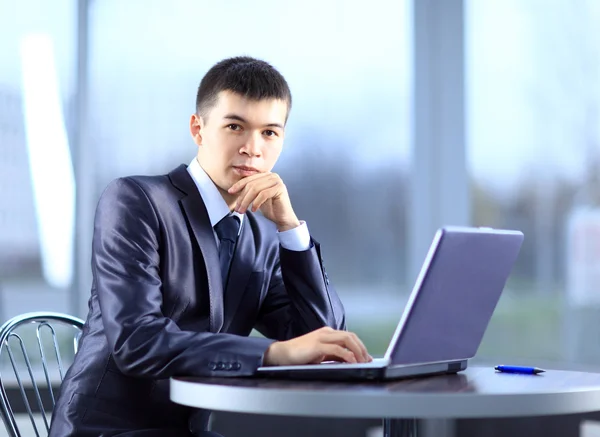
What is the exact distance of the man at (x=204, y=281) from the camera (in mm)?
1465

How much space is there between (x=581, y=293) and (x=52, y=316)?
275cm

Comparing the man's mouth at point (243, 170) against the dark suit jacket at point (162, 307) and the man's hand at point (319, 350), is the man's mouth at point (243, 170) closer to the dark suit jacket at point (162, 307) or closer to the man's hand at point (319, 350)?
the dark suit jacket at point (162, 307)

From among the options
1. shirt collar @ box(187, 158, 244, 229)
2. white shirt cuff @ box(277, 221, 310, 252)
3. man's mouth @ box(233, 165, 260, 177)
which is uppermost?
man's mouth @ box(233, 165, 260, 177)

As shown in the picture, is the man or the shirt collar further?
the shirt collar

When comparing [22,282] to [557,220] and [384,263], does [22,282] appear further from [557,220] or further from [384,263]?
[557,220]

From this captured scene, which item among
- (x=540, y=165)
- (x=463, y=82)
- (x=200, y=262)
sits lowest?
(x=200, y=262)

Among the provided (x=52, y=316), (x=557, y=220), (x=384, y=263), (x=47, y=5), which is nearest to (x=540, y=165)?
(x=557, y=220)

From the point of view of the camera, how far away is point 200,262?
1.71 metres

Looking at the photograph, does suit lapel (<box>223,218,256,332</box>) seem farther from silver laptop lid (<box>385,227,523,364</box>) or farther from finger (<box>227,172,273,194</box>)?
silver laptop lid (<box>385,227,523,364</box>)

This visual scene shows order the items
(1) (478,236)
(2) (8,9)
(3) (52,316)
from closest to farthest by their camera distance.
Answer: (1) (478,236), (3) (52,316), (2) (8,9)

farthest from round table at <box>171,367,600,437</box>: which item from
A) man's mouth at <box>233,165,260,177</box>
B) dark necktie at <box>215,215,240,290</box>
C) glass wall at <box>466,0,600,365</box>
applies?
glass wall at <box>466,0,600,365</box>

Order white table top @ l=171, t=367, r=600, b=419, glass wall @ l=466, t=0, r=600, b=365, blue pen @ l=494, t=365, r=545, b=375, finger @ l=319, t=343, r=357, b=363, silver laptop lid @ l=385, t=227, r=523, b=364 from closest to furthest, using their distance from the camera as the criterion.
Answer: white table top @ l=171, t=367, r=600, b=419 < silver laptop lid @ l=385, t=227, r=523, b=364 < finger @ l=319, t=343, r=357, b=363 < blue pen @ l=494, t=365, r=545, b=375 < glass wall @ l=466, t=0, r=600, b=365

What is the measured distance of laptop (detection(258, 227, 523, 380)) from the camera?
1320 millimetres

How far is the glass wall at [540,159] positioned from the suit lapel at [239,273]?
254 centimetres
